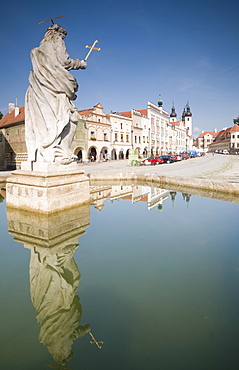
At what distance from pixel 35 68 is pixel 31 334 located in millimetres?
5547

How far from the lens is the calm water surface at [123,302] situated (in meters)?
1.72

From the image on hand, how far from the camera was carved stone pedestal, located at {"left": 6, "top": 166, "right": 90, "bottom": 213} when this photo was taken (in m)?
5.11

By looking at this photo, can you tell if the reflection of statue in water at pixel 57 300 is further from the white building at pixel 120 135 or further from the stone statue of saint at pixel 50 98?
the white building at pixel 120 135

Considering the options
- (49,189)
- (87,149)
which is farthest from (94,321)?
(87,149)

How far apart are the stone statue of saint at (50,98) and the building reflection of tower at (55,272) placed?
164 centimetres

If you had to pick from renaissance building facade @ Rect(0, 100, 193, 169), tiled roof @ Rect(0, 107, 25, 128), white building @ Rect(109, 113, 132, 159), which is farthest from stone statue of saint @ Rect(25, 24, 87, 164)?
white building @ Rect(109, 113, 132, 159)

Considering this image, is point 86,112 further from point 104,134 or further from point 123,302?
point 123,302

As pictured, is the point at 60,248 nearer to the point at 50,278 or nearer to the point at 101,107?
the point at 50,278

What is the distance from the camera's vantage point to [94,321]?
2059mm

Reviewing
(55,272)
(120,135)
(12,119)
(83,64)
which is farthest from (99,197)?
(120,135)

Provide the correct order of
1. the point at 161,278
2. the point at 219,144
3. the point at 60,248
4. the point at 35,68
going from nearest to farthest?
1. the point at 161,278
2. the point at 60,248
3. the point at 35,68
4. the point at 219,144

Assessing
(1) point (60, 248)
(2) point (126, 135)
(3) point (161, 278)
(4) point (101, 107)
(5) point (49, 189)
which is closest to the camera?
(3) point (161, 278)

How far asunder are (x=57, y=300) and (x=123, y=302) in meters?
0.67

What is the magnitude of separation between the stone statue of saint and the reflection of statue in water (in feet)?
9.94
